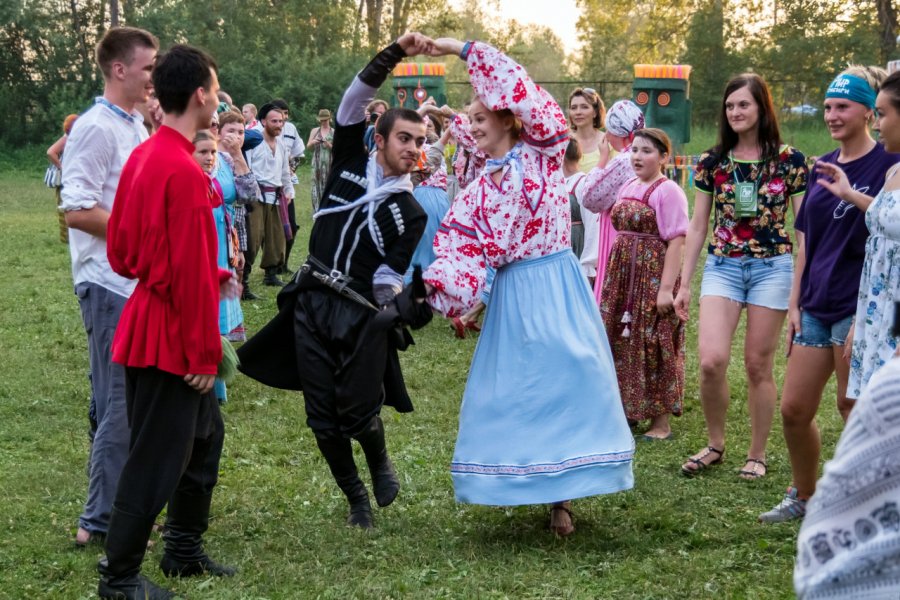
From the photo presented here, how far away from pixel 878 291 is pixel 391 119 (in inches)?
92.1

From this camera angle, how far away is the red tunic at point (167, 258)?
12.8 feet

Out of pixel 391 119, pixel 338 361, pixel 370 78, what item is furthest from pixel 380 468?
pixel 370 78

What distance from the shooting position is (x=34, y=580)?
4.53 meters

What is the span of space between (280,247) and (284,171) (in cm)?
89

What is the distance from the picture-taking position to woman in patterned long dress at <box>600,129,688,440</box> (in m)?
6.93

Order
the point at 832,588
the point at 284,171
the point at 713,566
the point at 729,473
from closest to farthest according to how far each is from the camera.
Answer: the point at 832,588
the point at 713,566
the point at 729,473
the point at 284,171

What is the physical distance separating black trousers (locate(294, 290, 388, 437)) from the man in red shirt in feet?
3.29

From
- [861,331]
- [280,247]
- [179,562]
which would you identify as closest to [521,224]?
[861,331]

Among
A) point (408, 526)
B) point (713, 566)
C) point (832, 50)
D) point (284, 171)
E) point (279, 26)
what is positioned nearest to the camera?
point (713, 566)

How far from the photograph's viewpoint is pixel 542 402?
15.9ft

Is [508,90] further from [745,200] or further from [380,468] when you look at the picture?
[380,468]

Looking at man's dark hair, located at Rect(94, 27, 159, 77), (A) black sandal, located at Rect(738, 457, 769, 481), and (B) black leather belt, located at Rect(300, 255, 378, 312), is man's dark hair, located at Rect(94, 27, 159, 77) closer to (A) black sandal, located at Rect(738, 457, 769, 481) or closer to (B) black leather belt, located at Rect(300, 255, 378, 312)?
(B) black leather belt, located at Rect(300, 255, 378, 312)

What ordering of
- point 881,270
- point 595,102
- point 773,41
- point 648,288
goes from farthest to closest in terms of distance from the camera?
point 773,41 → point 595,102 → point 648,288 → point 881,270

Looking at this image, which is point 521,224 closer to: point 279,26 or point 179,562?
point 179,562
